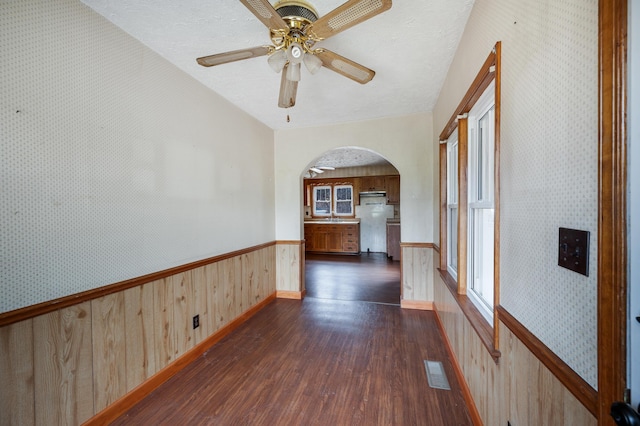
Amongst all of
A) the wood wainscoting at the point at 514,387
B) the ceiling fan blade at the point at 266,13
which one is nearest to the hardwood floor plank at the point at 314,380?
the wood wainscoting at the point at 514,387

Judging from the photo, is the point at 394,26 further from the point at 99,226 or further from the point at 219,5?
the point at 99,226

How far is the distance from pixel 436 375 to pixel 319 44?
260 centimetres

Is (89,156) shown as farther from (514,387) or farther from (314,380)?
(514,387)

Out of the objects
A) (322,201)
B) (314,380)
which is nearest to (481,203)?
(314,380)

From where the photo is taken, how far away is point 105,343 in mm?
1565

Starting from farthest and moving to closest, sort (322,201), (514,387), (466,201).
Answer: (322,201)
(466,201)
(514,387)

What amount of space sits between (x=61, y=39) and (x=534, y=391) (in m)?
2.65

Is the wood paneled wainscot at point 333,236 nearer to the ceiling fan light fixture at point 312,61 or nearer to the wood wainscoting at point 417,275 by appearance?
the wood wainscoting at point 417,275

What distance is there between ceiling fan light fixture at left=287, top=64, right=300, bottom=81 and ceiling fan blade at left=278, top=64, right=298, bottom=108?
89 mm

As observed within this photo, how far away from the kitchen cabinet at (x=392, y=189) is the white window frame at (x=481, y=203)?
5078mm

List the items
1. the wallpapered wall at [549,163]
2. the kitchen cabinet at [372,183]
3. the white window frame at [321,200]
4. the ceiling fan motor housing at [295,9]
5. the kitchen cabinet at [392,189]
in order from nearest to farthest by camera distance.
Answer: the wallpapered wall at [549,163] → the ceiling fan motor housing at [295,9] → the kitchen cabinet at [392,189] → the kitchen cabinet at [372,183] → the white window frame at [321,200]

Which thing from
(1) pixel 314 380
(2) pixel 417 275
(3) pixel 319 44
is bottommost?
(1) pixel 314 380

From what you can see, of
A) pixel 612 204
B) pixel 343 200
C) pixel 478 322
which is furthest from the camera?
pixel 343 200

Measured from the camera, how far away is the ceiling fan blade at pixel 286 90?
5.70 ft
